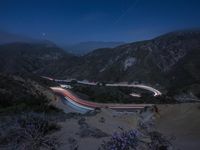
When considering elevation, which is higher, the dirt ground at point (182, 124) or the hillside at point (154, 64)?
the dirt ground at point (182, 124)

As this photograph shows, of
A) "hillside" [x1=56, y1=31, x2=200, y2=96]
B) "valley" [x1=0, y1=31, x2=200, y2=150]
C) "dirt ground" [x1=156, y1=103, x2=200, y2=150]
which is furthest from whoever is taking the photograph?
"hillside" [x1=56, y1=31, x2=200, y2=96]

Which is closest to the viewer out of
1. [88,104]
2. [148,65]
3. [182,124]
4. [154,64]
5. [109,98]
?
[182,124]

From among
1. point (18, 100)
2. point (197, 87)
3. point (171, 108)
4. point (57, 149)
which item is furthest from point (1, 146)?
point (197, 87)

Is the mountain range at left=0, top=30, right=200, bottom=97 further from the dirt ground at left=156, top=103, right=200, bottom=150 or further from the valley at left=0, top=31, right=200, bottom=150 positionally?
the dirt ground at left=156, top=103, right=200, bottom=150

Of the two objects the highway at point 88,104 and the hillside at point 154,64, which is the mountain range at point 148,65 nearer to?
the hillside at point 154,64

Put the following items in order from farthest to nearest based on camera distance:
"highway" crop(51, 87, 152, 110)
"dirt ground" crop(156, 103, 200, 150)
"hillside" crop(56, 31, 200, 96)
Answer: "hillside" crop(56, 31, 200, 96) → "highway" crop(51, 87, 152, 110) → "dirt ground" crop(156, 103, 200, 150)

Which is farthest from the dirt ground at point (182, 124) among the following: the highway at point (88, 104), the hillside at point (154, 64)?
the hillside at point (154, 64)

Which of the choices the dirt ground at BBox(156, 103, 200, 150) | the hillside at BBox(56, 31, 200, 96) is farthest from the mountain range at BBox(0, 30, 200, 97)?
the dirt ground at BBox(156, 103, 200, 150)

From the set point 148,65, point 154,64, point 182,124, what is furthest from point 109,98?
point 154,64

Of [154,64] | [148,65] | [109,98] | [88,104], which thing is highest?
[88,104]

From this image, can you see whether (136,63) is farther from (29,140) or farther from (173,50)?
(29,140)

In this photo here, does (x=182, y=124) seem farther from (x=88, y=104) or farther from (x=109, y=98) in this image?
(x=109, y=98)
